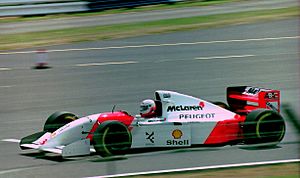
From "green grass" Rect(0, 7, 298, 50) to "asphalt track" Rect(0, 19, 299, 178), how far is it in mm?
814

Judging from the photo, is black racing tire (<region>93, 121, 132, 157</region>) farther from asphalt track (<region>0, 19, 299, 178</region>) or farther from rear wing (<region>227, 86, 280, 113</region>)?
rear wing (<region>227, 86, 280, 113</region>)

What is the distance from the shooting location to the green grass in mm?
22688

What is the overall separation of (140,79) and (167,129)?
619 cm

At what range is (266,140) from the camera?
1091 cm

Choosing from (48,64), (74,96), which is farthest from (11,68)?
(74,96)

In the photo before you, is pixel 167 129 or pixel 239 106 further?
pixel 239 106

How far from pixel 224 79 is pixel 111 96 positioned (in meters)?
2.52

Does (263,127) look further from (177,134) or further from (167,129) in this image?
(167,129)

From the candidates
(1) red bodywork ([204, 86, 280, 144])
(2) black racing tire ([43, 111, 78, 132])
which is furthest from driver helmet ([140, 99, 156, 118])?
(2) black racing tire ([43, 111, 78, 132])

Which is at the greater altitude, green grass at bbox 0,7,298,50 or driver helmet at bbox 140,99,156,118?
green grass at bbox 0,7,298,50

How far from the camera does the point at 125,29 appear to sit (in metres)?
24.0

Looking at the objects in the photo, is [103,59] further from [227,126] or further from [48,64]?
[227,126]

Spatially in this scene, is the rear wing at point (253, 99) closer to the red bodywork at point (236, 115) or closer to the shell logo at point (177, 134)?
the red bodywork at point (236, 115)

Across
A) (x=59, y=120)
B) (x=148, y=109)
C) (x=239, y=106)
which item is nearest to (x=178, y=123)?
(x=148, y=109)
